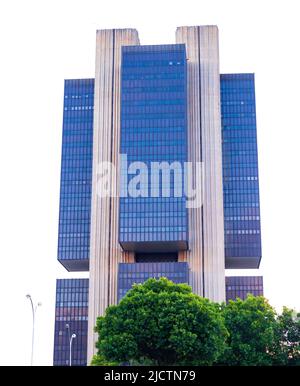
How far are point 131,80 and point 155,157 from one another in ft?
52.1

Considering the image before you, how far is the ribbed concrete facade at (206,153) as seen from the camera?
12100 centimetres

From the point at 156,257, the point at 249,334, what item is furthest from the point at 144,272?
the point at 249,334

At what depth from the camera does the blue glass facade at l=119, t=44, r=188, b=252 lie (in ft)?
389

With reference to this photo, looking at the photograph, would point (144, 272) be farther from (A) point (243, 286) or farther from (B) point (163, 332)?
(B) point (163, 332)

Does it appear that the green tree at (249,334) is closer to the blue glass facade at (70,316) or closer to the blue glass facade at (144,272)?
the blue glass facade at (144,272)

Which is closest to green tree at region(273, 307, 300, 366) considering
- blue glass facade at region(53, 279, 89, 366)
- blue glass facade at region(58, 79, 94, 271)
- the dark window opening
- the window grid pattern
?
the dark window opening

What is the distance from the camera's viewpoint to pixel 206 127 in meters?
128

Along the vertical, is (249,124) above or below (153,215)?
above

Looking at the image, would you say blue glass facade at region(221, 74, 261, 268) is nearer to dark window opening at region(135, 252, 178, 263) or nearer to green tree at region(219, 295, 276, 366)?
dark window opening at region(135, 252, 178, 263)

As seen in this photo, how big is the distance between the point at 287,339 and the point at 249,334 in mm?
4924

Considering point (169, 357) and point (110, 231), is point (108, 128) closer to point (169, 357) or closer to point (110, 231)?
point (110, 231)

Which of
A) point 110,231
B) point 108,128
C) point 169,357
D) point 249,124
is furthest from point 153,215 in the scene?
point 169,357
